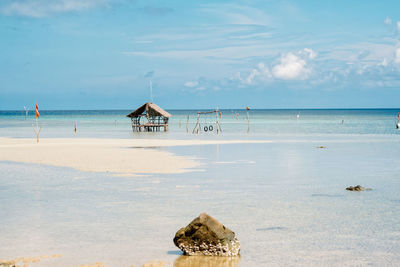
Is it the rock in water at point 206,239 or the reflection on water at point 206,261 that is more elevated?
the rock in water at point 206,239

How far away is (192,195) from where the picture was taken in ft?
47.2

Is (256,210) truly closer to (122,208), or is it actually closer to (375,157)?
(122,208)

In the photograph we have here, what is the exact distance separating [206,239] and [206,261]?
350 millimetres

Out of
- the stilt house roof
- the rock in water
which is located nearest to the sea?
the rock in water

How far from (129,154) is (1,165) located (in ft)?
23.4

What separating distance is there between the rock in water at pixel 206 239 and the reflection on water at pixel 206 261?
8cm

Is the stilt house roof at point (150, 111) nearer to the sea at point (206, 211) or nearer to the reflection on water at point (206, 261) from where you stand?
the sea at point (206, 211)

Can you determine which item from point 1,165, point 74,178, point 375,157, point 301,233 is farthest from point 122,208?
point 375,157

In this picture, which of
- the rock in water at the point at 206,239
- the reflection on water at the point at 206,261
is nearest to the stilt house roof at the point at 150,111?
the rock in water at the point at 206,239

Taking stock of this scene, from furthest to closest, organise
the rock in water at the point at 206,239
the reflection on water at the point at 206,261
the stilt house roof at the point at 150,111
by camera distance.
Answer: the stilt house roof at the point at 150,111
the rock in water at the point at 206,239
the reflection on water at the point at 206,261

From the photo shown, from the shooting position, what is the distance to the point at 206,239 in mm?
8375

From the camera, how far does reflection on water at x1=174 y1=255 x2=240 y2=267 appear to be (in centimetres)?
820

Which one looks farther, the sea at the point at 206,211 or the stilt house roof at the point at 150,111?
the stilt house roof at the point at 150,111

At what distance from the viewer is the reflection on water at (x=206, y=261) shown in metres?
8.20
